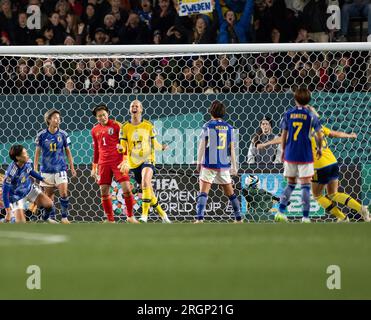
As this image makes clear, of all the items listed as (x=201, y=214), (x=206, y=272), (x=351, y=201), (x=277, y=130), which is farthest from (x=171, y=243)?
(x=277, y=130)

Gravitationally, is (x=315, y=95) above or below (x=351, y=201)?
above

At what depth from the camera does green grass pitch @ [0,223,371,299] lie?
225 inches

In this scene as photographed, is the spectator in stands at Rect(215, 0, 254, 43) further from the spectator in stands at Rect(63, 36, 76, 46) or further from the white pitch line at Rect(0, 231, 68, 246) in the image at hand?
the white pitch line at Rect(0, 231, 68, 246)

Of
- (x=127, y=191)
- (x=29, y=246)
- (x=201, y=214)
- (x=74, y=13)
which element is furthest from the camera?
(x=74, y=13)

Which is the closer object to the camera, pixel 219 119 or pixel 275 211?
pixel 219 119

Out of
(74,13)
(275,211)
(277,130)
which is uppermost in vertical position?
(74,13)

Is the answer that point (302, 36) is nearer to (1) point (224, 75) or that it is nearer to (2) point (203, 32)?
(2) point (203, 32)

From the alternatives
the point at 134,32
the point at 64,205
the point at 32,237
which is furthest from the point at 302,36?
the point at 32,237

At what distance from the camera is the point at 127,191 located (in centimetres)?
1201

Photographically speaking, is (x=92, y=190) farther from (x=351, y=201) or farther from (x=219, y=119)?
(x=351, y=201)

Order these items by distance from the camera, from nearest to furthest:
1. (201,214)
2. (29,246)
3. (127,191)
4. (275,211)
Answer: (29,246) → (201,214) → (127,191) → (275,211)

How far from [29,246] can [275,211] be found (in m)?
6.53

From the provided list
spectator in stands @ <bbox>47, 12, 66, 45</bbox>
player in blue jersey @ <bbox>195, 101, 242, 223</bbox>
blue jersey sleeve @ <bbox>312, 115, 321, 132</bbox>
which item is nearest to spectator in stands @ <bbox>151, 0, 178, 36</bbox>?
spectator in stands @ <bbox>47, 12, 66, 45</bbox>

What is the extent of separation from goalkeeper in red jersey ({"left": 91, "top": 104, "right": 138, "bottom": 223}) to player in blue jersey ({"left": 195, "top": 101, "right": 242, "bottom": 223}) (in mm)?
1283
